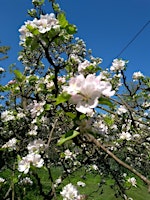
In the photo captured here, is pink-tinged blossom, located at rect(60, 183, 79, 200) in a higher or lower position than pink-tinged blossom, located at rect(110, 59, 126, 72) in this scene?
lower

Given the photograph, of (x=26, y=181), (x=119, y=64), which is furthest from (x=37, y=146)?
(x=26, y=181)

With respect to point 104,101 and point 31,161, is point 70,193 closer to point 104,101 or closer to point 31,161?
point 31,161

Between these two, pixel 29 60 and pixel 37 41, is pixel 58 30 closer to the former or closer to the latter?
pixel 37 41

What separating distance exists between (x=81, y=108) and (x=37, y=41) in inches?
22.7

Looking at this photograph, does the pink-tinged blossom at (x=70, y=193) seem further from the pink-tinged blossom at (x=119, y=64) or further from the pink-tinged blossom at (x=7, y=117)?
the pink-tinged blossom at (x=119, y=64)

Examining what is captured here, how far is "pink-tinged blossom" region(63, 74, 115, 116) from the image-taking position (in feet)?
3.53

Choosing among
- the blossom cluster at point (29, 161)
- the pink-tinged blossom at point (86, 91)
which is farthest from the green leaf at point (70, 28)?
the blossom cluster at point (29, 161)

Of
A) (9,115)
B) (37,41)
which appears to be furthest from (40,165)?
(9,115)

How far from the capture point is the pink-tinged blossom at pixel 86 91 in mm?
1076

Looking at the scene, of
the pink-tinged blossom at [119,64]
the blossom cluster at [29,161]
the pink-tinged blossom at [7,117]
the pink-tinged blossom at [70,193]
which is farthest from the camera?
the pink-tinged blossom at [119,64]

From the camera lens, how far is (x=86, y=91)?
1084 mm

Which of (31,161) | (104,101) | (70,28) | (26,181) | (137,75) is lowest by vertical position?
(104,101)

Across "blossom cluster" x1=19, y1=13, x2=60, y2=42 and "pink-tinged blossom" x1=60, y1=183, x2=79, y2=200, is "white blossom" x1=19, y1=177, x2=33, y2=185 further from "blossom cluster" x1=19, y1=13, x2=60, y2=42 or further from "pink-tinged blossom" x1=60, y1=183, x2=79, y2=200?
"blossom cluster" x1=19, y1=13, x2=60, y2=42

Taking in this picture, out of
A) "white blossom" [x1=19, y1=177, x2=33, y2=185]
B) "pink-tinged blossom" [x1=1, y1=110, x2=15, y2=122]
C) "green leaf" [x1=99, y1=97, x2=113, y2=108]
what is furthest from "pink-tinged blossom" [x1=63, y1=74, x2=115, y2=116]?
"white blossom" [x1=19, y1=177, x2=33, y2=185]
